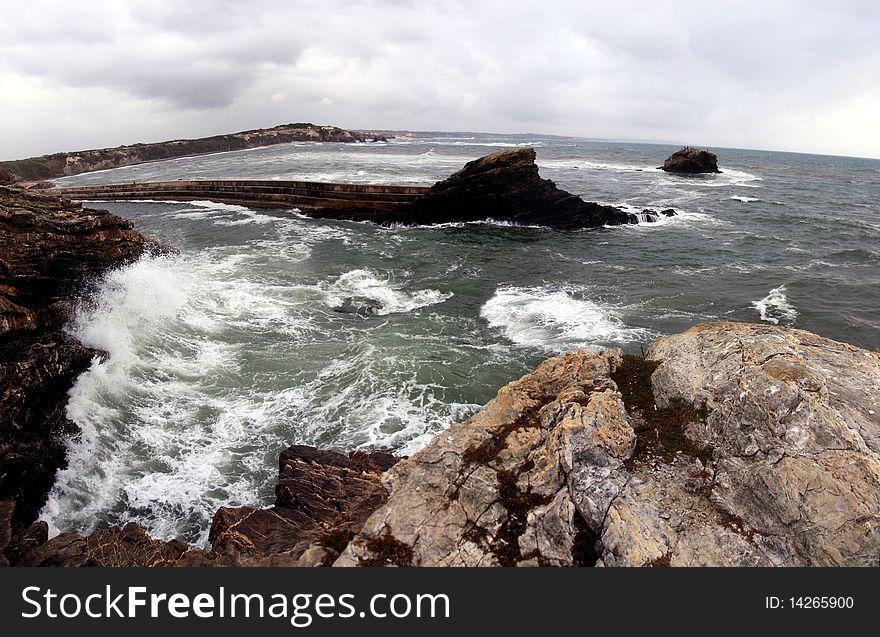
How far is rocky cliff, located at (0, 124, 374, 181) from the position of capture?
Result: 92.9 m

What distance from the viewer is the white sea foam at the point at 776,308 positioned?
65.2 ft

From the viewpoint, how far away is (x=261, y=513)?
8844mm

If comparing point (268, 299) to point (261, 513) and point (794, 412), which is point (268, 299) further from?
point (794, 412)

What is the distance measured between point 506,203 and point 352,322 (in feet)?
86.1

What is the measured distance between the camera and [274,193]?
1940 inches

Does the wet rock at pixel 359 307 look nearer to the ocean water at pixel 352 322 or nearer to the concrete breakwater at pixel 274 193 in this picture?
the ocean water at pixel 352 322

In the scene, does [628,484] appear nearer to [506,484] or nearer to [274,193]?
[506,484]

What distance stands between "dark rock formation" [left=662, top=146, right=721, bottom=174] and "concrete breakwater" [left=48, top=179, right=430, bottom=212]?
6495 centimetres

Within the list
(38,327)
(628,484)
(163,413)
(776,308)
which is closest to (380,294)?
(163,413)

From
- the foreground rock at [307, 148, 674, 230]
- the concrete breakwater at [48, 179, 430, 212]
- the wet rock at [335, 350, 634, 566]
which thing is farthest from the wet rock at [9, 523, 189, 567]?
the concrete breakwater at [48, 179, 430, 212]

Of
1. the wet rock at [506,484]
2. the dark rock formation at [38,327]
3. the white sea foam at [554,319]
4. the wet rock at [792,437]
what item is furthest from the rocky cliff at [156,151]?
the wet rock at [792,437]

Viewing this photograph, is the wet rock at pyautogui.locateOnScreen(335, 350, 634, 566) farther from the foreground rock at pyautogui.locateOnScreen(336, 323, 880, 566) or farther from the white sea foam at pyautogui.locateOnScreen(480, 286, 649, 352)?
the white sea foam at pyautogui.locateOnScreen(480, 286, 649, 352)

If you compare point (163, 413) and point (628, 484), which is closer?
point (628, 484)

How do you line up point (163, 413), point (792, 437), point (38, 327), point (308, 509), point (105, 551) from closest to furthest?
1. point (792, 437)
2. point (105, 551)
3. point (308, 509)
4. point (38, 327)
5. point (163, 413)
